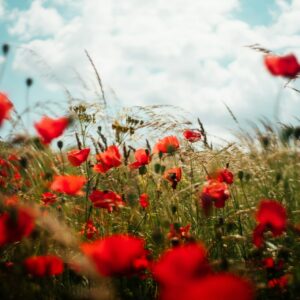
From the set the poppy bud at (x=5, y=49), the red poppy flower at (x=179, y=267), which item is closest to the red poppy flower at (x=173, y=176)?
the poppy bud at (x=5, y=49)

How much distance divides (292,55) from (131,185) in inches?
→ 36.7

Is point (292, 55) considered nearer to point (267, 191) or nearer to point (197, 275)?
point (267, 191)

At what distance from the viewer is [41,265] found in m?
1.28

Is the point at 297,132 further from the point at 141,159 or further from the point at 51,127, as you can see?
the point at 51,127

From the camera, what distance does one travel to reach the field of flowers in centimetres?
104

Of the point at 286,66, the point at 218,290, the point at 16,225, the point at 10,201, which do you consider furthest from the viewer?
the point at 286,66

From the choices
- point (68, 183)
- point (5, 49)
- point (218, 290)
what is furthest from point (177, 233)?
point (5, 49)

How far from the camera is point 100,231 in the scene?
2.27 metres

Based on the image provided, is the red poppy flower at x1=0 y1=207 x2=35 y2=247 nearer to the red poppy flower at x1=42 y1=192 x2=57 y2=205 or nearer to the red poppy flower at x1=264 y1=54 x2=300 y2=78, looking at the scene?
the red poppy flower at x1=42 y1=192 x2=57 y2=205

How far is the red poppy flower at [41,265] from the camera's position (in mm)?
1261

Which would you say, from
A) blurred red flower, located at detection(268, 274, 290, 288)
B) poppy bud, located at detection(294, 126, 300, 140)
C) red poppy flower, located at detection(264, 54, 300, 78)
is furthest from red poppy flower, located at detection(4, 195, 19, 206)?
poppy bud, located at detection(294, 126, 300, 140)

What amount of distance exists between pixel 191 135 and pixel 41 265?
1830 mm

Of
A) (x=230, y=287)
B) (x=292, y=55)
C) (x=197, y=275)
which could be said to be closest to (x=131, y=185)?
(x=292, y=55)

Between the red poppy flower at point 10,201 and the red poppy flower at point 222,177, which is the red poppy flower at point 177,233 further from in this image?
the red poppy flower at point 10,201
